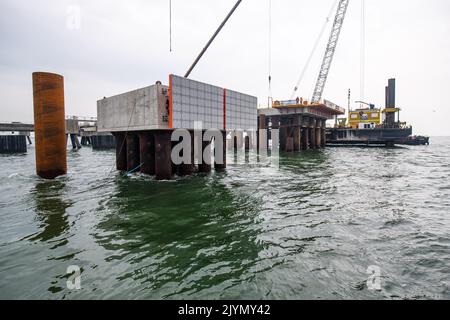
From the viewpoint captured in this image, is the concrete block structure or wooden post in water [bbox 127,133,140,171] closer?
the concrete block structure

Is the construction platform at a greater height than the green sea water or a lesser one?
greater

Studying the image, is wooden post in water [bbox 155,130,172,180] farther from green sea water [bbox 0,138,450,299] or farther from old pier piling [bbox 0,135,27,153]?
old pier piling [bbox 0,135,27,153]

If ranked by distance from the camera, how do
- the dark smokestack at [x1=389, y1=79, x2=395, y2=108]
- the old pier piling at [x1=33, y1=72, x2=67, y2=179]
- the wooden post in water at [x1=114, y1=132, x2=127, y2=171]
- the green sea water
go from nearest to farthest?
the green sea water → the old pier piling at [x1=33, y1=72, x2=67, y2=179] → the wooden post in water at [x1=114, y1=132, x2=127, y2=171] → the dark smokestack at [x1=389, y1=79, x2=395, y2=108]

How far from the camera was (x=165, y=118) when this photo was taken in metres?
16.2

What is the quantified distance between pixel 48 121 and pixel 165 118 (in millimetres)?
7655

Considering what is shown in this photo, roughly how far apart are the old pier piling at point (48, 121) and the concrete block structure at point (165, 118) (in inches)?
163

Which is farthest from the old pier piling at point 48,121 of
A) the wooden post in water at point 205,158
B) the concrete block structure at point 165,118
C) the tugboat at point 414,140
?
the tugboat at point 414,140

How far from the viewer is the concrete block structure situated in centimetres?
1627

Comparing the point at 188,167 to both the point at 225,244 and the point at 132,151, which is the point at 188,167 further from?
the point at 225,244

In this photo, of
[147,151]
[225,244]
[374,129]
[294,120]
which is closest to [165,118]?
[147,151]

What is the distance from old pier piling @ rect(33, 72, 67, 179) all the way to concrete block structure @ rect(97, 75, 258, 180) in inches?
163

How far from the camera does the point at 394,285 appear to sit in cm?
493

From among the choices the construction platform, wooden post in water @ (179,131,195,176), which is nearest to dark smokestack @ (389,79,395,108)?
the construction platform
